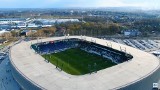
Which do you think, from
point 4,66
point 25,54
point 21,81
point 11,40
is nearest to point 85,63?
point 25,54

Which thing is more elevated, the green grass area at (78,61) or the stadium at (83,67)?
the stadium at (83,67)

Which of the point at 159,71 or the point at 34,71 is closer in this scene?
the point at 34,71

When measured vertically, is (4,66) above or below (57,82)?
below

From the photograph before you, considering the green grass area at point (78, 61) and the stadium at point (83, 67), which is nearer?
the stadium at point (83, 67)

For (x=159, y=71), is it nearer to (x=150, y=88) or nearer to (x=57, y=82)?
(x=150, y=88)

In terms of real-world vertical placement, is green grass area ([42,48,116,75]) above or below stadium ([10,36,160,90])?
below

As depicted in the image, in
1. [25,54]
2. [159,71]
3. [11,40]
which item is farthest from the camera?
[11,40]

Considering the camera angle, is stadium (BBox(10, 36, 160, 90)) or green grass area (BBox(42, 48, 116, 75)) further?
green grass area (BBox(42, 48, 116, 75))
